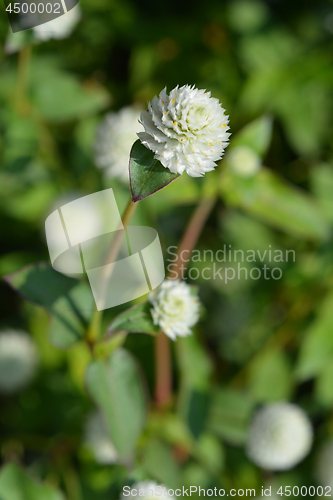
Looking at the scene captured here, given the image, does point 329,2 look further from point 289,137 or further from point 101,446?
point 101,446

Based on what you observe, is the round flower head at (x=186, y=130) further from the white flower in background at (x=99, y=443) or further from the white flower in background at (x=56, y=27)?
the white flower in background at (x=99, y=443)

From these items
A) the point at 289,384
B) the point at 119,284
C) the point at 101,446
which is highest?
the point at 119,284

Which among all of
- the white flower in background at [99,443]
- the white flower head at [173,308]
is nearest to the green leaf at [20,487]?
the white flower in background at [99,443]

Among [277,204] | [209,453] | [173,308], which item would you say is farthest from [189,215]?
[173,308]

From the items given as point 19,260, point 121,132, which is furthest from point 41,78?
point 19,260

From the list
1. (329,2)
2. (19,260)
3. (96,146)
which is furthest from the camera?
(329,2)

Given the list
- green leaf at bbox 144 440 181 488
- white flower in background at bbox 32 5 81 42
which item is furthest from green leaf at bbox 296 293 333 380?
white flower in background at bbox 32 5 81 42
